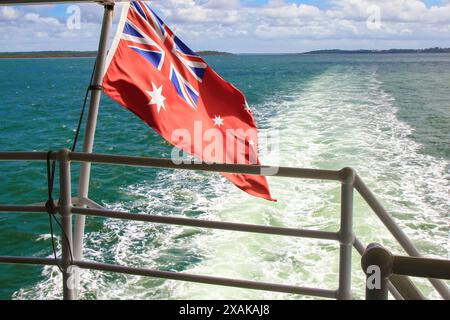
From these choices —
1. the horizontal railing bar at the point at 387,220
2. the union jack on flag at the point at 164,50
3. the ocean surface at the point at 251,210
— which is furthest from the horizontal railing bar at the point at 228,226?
the ocean surface at the point at 251,210

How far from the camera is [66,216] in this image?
227 centimetres

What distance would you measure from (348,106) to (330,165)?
35.4 feet

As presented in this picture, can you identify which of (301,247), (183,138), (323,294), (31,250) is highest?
(183,138)

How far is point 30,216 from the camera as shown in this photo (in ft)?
32.6

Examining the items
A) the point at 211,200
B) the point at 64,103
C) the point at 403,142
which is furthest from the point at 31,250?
the point at 64,103

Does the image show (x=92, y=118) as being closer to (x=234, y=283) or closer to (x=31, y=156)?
(x=31, y=156)

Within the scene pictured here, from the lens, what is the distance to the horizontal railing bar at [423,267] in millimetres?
1208

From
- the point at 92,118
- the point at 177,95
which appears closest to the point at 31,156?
the point at 92,118

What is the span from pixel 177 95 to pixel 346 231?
1632 mm

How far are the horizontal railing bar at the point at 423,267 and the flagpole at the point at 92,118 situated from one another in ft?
5.65

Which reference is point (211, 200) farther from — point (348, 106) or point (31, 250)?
point (348, 106)

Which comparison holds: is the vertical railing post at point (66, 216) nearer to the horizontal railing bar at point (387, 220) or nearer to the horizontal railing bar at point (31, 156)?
the horizontal railing bar at point (31, 156)

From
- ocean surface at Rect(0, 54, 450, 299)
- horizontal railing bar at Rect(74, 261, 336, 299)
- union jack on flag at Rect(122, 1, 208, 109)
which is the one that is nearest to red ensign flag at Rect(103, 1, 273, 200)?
union jack on flag at Rect(122, 1, 208, 109)

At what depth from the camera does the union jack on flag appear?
3045 mm
